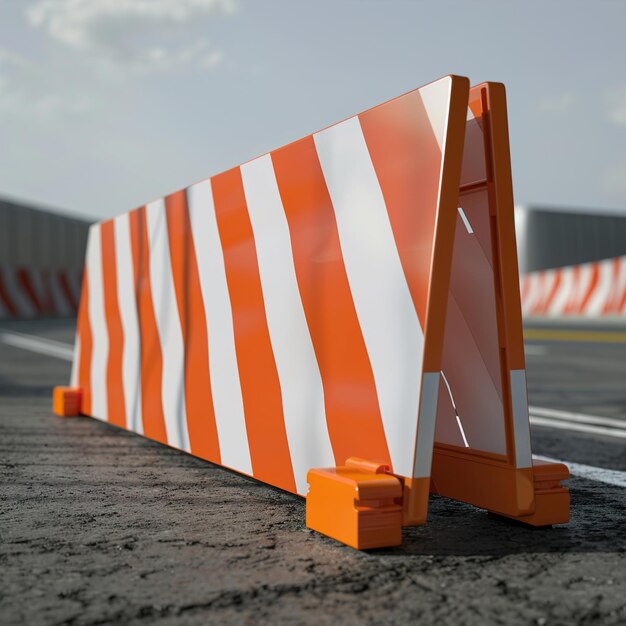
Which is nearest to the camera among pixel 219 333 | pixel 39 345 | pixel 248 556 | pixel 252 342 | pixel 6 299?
pixel 248 556

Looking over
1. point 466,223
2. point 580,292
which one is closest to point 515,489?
point 466,223

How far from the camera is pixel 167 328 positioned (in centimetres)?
425

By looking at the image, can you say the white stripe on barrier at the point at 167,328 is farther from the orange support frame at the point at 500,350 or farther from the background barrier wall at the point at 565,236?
the background barrier wall at the point at 565,236

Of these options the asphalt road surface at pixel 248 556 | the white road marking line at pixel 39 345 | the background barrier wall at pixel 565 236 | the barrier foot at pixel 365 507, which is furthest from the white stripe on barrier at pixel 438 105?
the background barrier wall at pixel 565 236

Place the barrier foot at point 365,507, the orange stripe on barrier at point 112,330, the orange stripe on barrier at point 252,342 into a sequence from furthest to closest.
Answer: the orange stripe on barrier at point 112,330 < the orange stripe on barrier at point 252,342 < the barrier foot at point 365,507

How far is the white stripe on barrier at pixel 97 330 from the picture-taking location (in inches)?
→ 202

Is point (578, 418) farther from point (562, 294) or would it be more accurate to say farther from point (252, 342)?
point (562, 294)

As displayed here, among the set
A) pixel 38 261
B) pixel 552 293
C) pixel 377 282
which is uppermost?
pixel 38 261

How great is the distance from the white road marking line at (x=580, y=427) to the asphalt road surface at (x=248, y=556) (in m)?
0.94

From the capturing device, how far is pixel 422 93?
2531mm

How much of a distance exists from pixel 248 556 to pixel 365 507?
371mm

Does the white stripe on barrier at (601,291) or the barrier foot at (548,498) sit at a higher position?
the white stripe on barrier at (601,291)

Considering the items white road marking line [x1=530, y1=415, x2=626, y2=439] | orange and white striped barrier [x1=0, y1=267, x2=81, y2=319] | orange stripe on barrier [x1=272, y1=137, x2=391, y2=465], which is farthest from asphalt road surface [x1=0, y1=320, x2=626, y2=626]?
orange and white striped barrier [x1=0, y1=267, x2=81, y2=319]

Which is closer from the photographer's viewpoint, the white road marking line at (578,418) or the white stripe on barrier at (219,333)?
the white stripe on barrier at (219,333)
